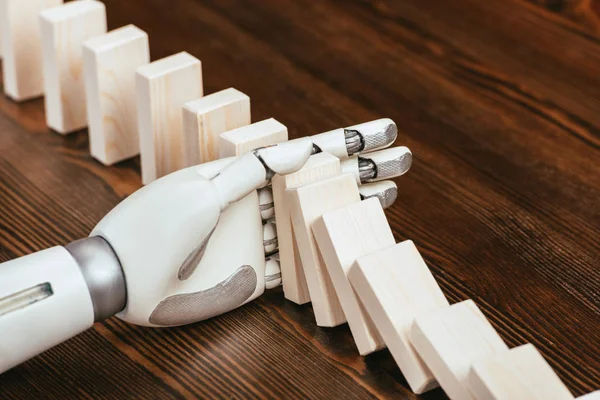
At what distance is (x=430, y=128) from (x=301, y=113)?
14 cm

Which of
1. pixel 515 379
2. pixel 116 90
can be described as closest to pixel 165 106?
pixel 116 90

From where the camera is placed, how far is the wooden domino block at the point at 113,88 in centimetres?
94

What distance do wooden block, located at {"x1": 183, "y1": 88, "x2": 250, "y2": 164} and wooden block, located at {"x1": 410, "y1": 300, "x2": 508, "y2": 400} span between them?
26 cm

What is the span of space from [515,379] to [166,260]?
0.86ft

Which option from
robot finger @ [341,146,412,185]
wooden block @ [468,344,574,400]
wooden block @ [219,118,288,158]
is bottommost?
wooden block @ [468,344,574,400]

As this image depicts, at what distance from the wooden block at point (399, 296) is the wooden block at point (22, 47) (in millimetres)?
522

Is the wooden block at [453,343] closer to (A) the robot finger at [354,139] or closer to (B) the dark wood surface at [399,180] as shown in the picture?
(B) the dark wood surface at [399,180]

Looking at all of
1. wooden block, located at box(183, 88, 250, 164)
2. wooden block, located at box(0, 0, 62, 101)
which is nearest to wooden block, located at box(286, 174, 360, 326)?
wooden block, located at box(183, 88, 250, 164)

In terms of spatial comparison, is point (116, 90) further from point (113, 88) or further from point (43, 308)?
point (43, 308)

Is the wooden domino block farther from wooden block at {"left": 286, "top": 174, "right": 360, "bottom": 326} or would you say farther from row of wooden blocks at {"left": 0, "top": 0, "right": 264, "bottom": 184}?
wooden block at {"left": 286, "top": 174, "right": 360, "bottom": 326}

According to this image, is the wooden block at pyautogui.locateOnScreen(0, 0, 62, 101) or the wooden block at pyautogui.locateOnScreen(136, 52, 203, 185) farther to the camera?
the wooden block at pyautogui.locateOnScreen(0, 0, 62, 101)

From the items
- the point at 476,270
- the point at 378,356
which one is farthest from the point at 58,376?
the point at 476,270

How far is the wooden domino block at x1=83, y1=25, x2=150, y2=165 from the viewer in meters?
0.94

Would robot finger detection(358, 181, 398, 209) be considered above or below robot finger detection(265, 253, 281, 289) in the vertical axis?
above
